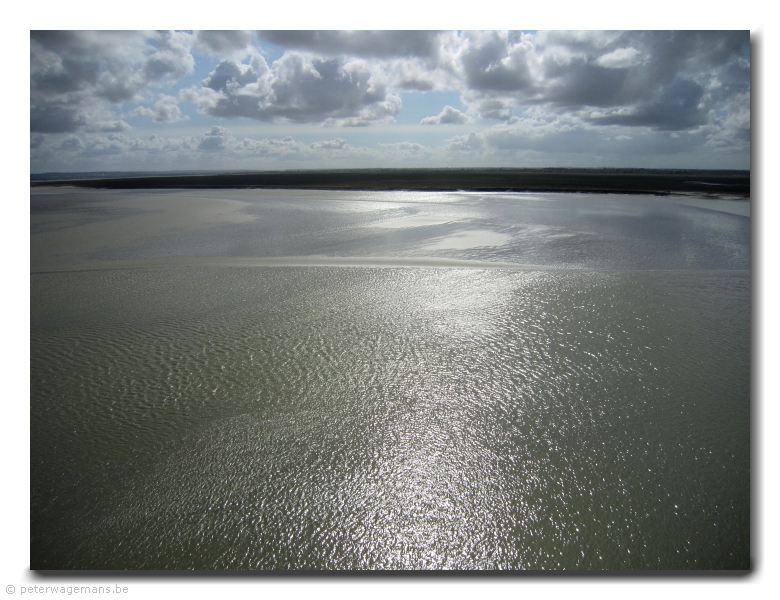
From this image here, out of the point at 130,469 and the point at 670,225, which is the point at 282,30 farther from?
the point at 670,225

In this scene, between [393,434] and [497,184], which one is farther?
[497,184]

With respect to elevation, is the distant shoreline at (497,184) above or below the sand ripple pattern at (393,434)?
above

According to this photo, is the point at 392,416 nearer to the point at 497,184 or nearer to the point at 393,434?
the point at 393,434

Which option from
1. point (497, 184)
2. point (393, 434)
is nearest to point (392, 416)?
point (393, 434)

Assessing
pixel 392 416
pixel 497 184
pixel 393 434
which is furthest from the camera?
pixel 497 184

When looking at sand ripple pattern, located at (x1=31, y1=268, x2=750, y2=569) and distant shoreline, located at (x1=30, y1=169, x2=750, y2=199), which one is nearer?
sand ripple pattern, located at (x1=31, y1=268, x2=750, y2=569)

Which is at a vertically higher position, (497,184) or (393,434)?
(497,184)

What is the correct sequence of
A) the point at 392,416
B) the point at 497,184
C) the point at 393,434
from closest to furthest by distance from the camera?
the point at 393,434
the point at 392,416
the point at 497,184
